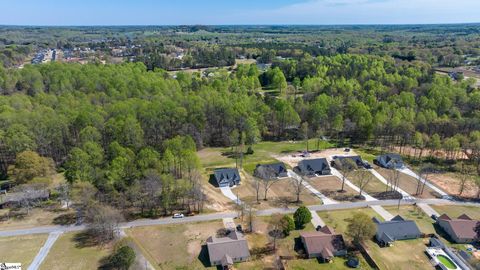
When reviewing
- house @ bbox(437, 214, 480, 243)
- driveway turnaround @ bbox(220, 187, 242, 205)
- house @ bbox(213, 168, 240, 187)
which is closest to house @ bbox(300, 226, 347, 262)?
driveway turnaround @ bbox(220, 187, 242, 205)

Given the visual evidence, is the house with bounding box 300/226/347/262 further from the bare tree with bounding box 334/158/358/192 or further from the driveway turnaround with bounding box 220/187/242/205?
the bare tree with bounding box 334/158/358/192

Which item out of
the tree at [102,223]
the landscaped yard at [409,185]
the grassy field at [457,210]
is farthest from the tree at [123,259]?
the landscaped yard at [409,185]

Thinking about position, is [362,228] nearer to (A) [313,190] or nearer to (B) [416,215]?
(B) [416,215]

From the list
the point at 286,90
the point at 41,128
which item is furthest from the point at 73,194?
Answer: the point at 286,90

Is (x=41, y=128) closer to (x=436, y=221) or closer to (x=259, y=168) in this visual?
(x=259, y=168)

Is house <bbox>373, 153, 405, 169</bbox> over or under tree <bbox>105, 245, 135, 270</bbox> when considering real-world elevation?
under

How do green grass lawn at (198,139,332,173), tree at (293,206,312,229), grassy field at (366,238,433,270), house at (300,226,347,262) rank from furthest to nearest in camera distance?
green grass lawn at (198,139,332,173) < tree at (293,206,312,229) < house at (300,226,347,262) < grassy field at (366,238,433,270)

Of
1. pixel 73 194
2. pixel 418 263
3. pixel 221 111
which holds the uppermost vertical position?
pixel 221 111
